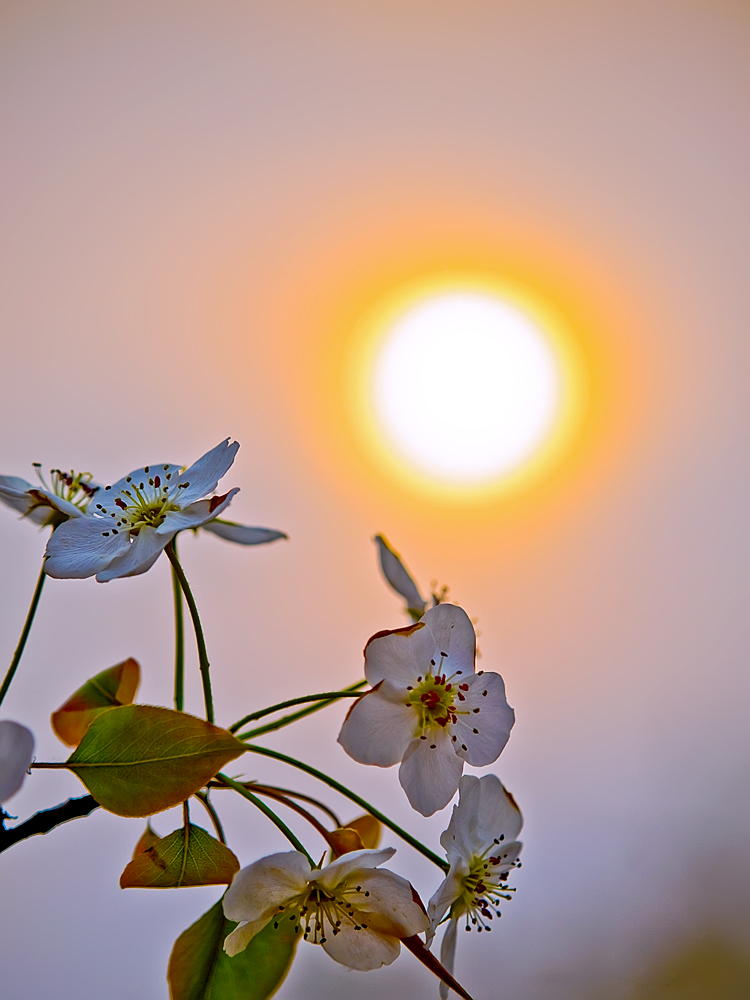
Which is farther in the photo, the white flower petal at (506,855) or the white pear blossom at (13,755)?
the white flower petal at (506,855)

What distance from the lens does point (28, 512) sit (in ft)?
1.65

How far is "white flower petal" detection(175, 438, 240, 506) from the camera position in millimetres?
459

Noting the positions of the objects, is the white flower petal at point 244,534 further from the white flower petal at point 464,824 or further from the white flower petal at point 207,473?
the white flower petal at point 464,824

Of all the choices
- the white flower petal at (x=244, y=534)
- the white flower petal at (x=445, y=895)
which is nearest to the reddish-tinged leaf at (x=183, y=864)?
the white flower petal at (x=445, y=895)

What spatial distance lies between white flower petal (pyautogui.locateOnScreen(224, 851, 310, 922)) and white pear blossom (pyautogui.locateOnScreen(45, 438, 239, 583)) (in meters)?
0.14

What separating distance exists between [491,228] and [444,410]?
424 mm

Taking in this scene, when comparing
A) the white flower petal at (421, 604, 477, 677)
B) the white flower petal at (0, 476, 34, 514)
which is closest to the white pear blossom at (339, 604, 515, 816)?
the white flower petal at (421, 604, 477, 677)

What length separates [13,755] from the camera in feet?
1.09

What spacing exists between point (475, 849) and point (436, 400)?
1396 mm

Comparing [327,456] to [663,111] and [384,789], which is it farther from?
[663,111]

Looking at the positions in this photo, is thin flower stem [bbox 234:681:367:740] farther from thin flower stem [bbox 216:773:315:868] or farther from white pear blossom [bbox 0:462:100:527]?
white pear blossom [bbox 0:462:100:527]

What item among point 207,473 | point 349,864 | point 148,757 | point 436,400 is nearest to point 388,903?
point 349,864

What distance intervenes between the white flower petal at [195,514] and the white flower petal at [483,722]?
0.52 ft

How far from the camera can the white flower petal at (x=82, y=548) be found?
0.42m
